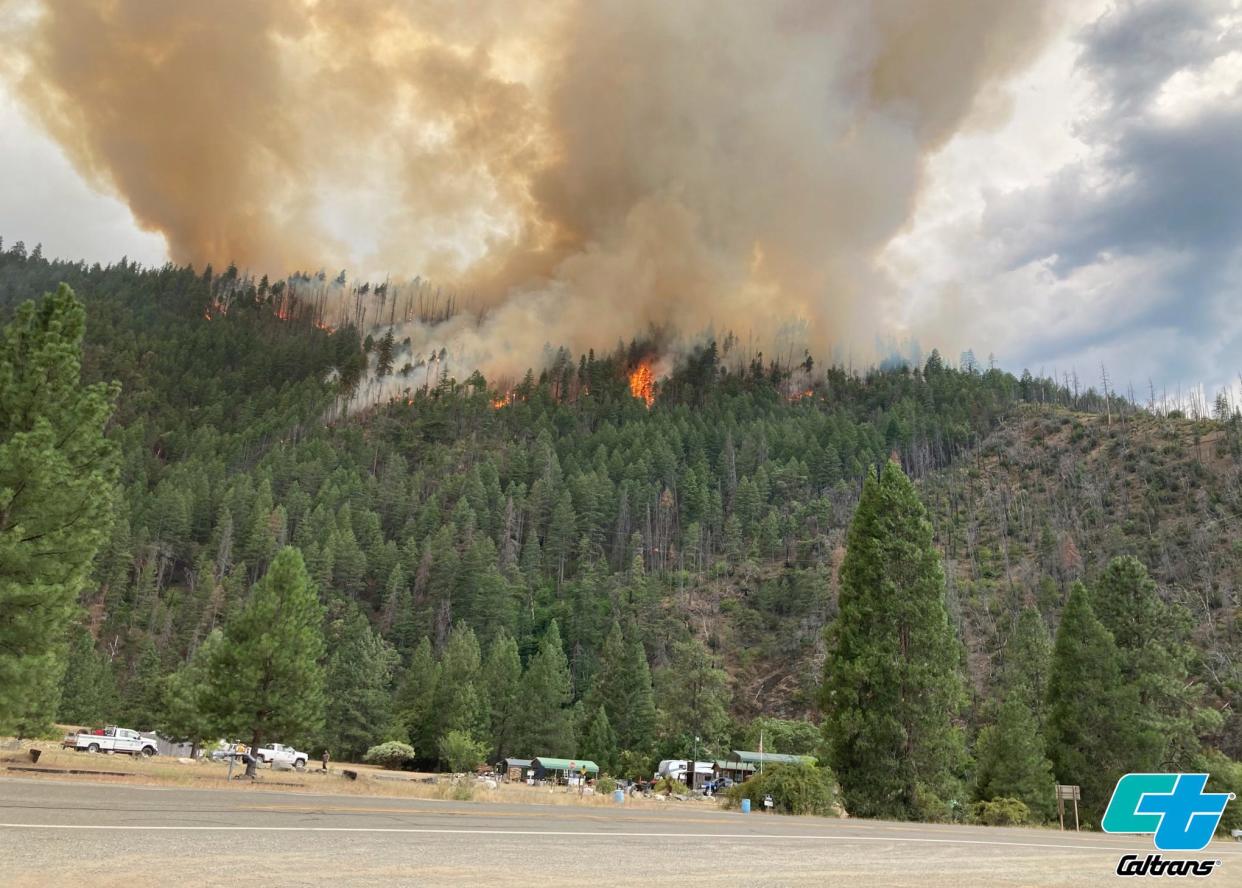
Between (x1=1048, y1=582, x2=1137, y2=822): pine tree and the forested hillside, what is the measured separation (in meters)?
4.37

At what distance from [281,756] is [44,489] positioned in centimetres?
4514

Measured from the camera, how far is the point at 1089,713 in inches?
1533

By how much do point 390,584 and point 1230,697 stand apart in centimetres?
10563

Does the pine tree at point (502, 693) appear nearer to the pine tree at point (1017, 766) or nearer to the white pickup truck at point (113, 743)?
the white pickup truck at point (113, 743)

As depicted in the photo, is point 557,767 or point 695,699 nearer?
point 695,699

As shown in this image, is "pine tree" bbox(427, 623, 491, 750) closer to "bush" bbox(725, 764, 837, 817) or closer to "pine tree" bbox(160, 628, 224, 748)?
"pine tree" bbox(160, 628, 224, 748)

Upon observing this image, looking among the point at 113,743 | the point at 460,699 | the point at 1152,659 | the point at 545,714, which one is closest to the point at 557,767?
the point at 545,714

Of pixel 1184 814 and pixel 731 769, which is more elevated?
pixel 1184 814

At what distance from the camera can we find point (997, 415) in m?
182

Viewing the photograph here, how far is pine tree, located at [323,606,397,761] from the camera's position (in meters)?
85.9

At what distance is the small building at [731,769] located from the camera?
248ft

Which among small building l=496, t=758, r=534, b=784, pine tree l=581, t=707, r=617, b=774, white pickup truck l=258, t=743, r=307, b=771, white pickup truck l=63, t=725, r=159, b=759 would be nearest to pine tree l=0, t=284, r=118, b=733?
white pickup truck l=63, t=725, r=159, b=759

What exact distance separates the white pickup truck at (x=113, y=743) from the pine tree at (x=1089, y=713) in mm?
52601

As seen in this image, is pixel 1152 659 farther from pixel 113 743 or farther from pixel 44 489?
pixel 113 743
